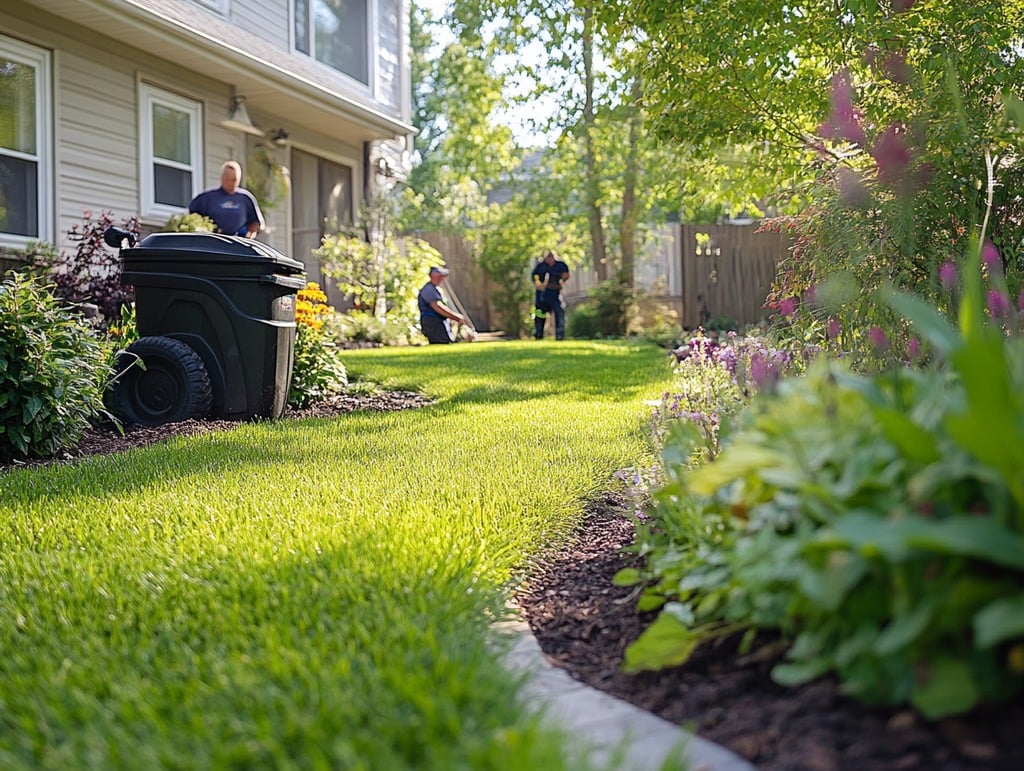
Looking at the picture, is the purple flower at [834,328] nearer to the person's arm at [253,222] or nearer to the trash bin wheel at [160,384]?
the trash bin wheel at [160,384]

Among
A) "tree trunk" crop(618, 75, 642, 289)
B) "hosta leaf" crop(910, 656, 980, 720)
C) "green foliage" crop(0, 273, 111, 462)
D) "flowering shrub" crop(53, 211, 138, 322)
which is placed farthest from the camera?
"tree trunk" crop(618, 75, 642, 289)

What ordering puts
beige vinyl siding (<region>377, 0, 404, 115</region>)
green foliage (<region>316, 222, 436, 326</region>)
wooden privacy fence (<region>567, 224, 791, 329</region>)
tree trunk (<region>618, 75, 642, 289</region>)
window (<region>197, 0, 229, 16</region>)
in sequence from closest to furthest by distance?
window (<region>197, 0, 229, 16</region>) < green foliage (<region>316, 222, 436, 326</region>) < beige vinyl siding (<region>377, 0, 404, 115</region>) < wooden privacy fence (<region>567, 224, 791, 329</region>) < tree trunk (<region>618, 75, 642, 289</region>)

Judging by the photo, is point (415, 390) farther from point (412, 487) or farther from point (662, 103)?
point (412, 487)

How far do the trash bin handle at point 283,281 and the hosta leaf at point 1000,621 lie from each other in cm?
485

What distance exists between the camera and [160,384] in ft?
19.4

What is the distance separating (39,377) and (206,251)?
53.6 inches

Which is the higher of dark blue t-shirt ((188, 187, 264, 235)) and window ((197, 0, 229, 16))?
window ((197, 0, 229, 16))

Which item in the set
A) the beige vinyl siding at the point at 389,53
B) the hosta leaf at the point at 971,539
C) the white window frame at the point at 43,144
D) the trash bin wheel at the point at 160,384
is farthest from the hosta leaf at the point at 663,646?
the beige vinyl siding at the point at 389,53

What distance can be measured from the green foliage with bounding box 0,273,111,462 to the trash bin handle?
1.04 m

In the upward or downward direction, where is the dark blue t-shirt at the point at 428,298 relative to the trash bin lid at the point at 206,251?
upward

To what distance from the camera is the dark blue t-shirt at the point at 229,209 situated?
29.0ft

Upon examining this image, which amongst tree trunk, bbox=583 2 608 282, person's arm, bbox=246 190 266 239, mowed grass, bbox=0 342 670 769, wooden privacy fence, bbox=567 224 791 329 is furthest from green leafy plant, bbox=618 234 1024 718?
tree trunk, bbox=583 2 608 282

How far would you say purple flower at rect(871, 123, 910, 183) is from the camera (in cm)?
405

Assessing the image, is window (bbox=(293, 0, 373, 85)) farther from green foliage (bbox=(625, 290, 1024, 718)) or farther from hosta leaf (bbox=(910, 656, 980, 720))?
hosta leaf (bbox=(910, 656, 980, 720))
